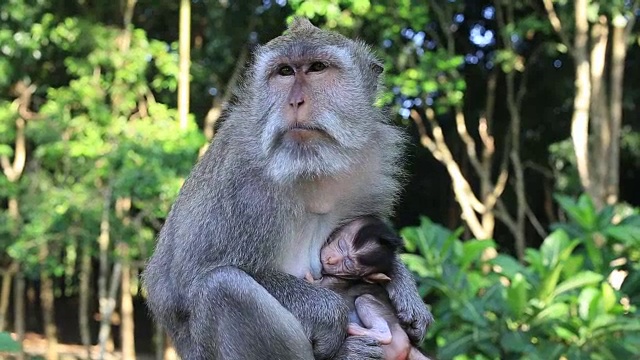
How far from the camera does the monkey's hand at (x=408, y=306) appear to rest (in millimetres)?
3703

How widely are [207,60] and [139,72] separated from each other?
204cm

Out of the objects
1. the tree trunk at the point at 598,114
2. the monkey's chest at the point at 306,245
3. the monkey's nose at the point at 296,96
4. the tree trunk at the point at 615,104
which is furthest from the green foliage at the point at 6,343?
the tree trunk at the point at 615,104

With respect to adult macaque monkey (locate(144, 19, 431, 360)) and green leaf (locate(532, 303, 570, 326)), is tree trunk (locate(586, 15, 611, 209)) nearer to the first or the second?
green leaf (locate(532, 303, 570, 326))

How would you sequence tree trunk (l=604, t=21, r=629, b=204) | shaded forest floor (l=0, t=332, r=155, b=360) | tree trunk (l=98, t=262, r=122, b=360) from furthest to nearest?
shaded forest floor (l=0, t=332, r=155, b=360), tree trunk (l=98, t=262, r=122, b=360), tree trunk (l=604, t=21, r=629, b=204)

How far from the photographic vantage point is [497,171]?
1727 cm

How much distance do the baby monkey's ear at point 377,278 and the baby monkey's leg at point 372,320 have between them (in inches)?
2.9

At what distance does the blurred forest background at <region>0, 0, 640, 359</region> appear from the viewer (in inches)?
234

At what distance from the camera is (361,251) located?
139 inches

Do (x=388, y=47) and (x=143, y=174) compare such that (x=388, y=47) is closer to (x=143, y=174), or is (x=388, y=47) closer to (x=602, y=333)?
(x=143, y=174)

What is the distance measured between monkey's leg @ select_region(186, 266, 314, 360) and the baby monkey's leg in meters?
0.29

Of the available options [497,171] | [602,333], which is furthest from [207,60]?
[602,333]

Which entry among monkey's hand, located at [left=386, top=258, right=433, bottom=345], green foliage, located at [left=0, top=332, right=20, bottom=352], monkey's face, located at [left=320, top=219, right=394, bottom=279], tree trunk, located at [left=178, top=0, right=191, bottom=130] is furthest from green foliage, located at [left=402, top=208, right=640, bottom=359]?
tree trunk, located at [left=178, top=0, right=191, bottom=130]

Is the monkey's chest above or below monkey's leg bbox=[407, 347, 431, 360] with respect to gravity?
above

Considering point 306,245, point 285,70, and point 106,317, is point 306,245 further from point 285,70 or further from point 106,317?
point 106,317
